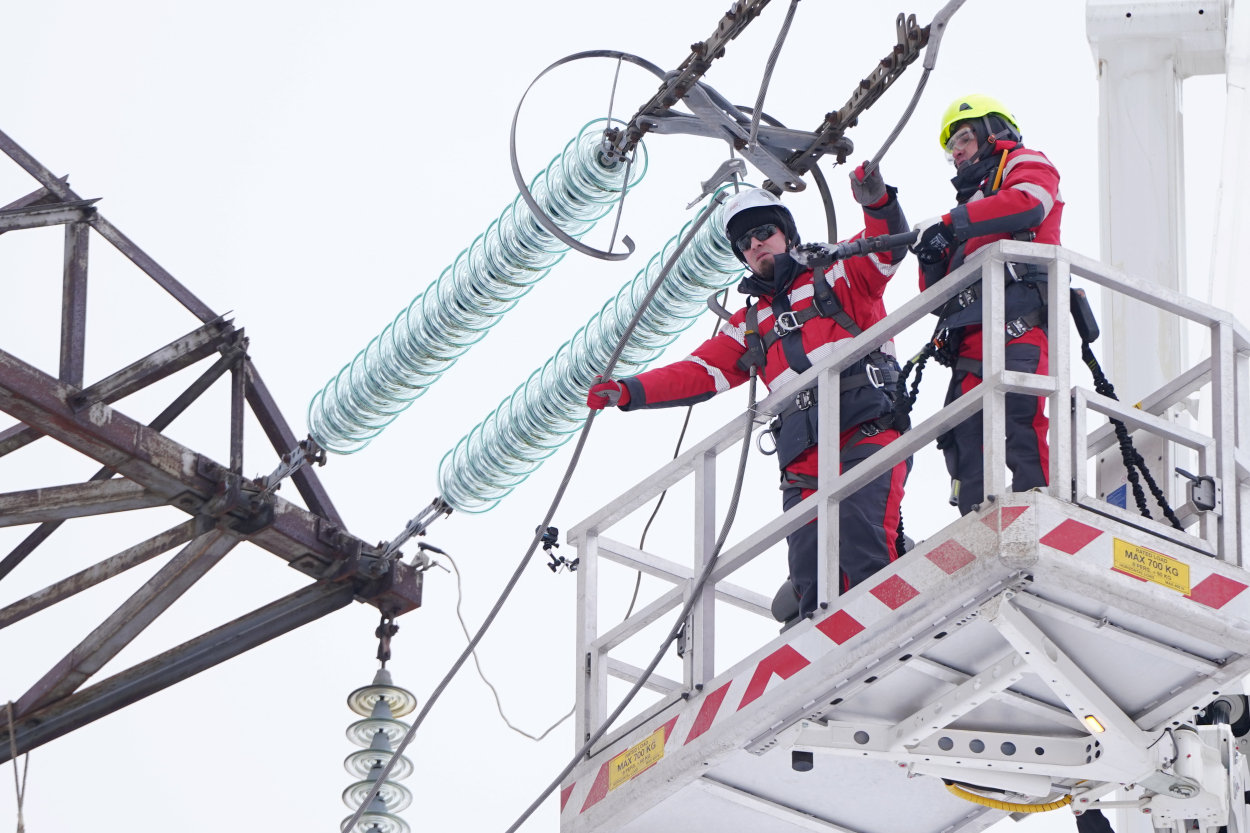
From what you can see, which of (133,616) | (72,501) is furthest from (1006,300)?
(133,616)

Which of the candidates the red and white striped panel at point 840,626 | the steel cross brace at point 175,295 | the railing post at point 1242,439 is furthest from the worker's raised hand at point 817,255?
the steel cross brace at point 175,295

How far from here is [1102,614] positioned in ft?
→ 24.6

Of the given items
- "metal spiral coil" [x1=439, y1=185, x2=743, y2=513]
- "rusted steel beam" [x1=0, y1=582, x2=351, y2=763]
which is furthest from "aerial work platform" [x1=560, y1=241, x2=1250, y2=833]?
"rusted steel beam" [x1=0, y1=582, x2=351, y2=763]

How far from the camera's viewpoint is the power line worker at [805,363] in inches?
325

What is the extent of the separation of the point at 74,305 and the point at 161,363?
64 centimetres

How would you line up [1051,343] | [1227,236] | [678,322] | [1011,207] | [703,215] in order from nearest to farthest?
[1051,343] → [1011,207] → [703,215] → [678,322] → [1227,236]

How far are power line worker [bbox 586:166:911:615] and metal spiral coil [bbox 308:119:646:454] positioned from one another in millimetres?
1323

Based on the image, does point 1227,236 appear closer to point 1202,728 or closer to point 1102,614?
point 1202,728

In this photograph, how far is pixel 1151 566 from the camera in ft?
24.2

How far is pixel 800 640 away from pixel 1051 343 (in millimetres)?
1481

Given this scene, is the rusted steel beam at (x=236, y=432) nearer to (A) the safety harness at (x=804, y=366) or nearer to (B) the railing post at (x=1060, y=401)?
(A) the safety harness at (x=804, y=366)

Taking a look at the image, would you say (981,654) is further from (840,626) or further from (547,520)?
(547,520)

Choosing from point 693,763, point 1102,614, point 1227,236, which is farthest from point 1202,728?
point 1227,236

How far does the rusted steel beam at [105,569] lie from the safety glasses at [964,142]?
4.50m
